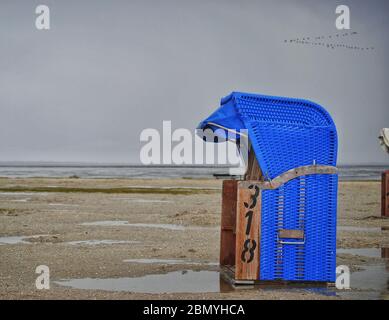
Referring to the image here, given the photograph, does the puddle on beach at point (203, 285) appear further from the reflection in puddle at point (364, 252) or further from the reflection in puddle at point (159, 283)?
the reflection in puddle at point (364, 252)

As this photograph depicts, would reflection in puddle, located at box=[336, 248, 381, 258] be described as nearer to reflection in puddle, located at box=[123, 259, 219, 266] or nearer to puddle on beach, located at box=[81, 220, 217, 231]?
reflection in puddle, located at box=[123, 259, 219, 266]

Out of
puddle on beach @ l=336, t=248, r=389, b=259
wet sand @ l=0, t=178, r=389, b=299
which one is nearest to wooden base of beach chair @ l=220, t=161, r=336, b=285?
wet sand @ l=0, t=178, r=389, b=299

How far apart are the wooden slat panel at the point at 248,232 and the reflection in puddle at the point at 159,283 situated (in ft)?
1.74

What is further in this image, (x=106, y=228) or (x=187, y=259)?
(x=106, y=228)

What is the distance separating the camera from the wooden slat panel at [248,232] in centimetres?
933

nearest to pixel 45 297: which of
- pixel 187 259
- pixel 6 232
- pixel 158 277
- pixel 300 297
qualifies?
pixel 158 277

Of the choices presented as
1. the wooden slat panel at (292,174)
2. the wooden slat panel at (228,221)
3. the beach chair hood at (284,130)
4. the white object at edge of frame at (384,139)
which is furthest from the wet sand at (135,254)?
the white object at edge of frame at (384,139)

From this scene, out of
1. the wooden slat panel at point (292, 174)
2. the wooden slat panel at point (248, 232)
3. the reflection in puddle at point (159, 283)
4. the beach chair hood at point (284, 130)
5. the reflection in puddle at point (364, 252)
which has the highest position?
the beach chair hood at point (284, 130)

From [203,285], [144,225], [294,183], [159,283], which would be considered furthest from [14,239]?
[294,183]

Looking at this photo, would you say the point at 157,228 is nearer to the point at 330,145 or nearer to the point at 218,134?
the point at 218,134

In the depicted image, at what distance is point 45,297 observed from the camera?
329 inches
